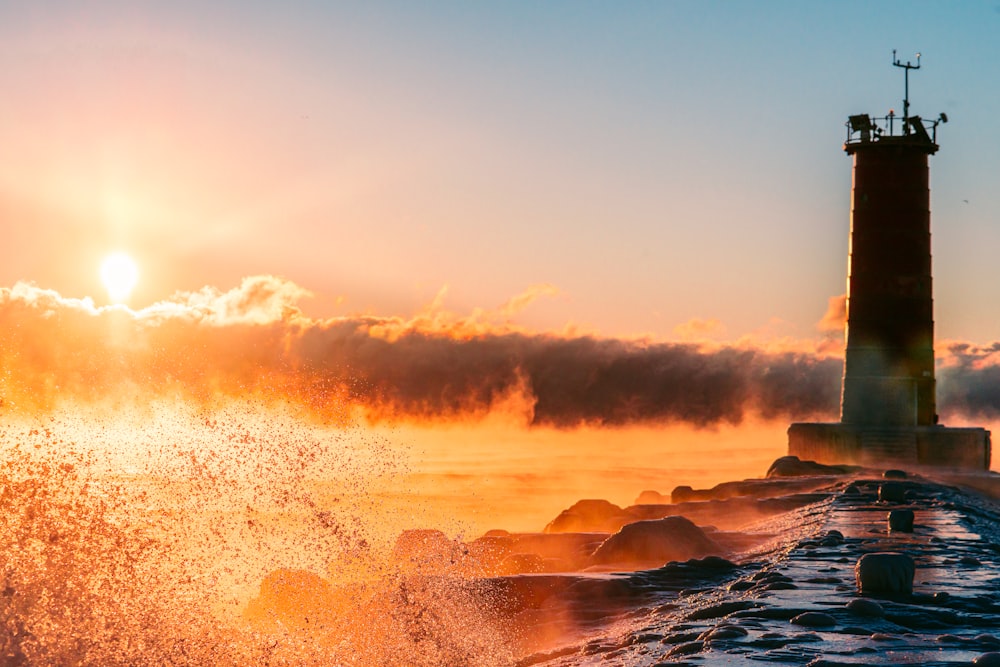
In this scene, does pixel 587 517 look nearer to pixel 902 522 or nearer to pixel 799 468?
pixel 799 468

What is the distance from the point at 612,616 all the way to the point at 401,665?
3.53 meters

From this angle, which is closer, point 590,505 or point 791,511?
point 791,511

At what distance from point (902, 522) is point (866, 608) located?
9206 mm

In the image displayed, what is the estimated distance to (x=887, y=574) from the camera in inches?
566

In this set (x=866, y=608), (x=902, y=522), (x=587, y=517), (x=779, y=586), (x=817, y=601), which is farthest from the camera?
(x=587, y=517)

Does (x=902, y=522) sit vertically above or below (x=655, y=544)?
above

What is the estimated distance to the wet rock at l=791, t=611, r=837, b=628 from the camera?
12.6 m

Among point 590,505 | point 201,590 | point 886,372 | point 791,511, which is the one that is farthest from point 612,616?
point 886,372

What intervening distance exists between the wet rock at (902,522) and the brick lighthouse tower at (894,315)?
1920 centimetres

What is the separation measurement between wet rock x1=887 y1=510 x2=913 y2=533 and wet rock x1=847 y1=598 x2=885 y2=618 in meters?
8.98

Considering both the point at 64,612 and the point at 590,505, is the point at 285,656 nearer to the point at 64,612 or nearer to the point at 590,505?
the point at 64,612

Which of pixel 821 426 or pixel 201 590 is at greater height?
pixel 821 426

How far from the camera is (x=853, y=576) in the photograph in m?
16.2

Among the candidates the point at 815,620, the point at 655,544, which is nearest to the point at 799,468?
the point at 655,544
